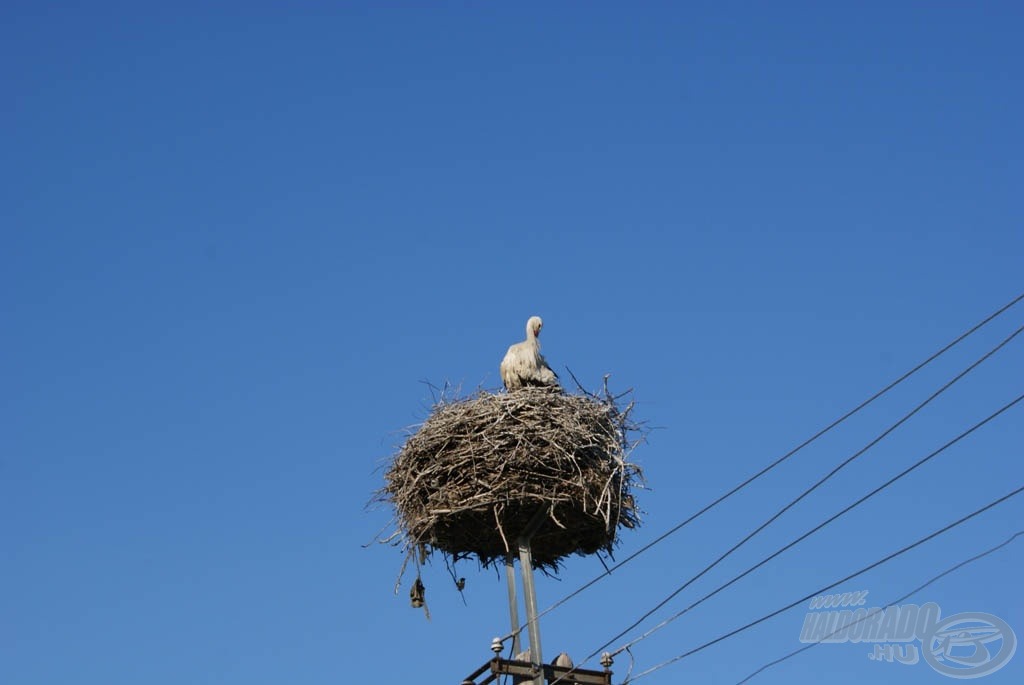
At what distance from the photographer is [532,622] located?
45.3 ft

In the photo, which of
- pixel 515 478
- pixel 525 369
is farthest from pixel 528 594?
pixel 525 369

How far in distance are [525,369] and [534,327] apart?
979mm

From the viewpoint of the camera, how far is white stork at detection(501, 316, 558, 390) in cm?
1590

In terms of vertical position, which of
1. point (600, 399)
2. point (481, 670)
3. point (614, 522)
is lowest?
point (481, 670)

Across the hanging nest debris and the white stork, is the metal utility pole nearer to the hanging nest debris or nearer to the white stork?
the hanging nest debris

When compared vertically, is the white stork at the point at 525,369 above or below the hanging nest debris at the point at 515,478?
above

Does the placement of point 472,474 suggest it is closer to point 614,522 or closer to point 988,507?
point 614,522

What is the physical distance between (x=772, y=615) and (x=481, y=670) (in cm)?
329

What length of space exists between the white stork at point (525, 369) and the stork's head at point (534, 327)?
0.36 metres

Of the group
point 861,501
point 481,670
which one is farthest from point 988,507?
point 481,670

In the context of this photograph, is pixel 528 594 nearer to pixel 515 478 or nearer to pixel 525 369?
pixel 515 478

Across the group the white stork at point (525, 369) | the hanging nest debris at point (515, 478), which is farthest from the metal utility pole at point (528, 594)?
the white stork at point (525, 369)

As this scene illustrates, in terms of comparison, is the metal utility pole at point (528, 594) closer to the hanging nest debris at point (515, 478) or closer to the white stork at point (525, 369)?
the hanging nest debris at point (515, 478)

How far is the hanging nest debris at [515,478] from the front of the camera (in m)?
14.1
